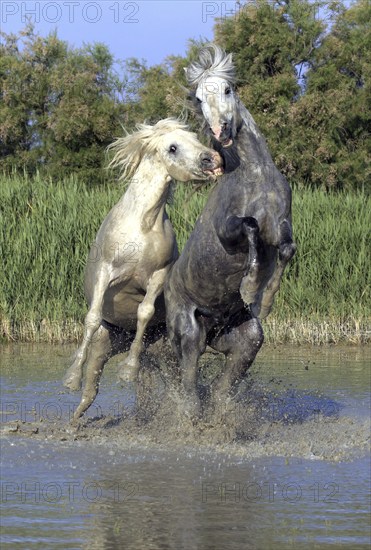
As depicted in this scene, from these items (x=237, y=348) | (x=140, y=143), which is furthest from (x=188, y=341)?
(x=140, y=143)

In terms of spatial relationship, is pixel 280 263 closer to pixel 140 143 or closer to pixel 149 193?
pixel 149 193

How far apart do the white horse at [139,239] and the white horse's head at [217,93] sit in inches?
14.4

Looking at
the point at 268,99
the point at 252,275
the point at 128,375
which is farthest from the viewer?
the point at 268,99

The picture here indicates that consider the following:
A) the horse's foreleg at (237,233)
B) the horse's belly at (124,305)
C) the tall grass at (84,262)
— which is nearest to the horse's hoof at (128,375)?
the horse's belly at (124,305)

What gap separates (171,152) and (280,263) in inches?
50.0

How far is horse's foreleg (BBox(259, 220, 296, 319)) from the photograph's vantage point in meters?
7.77

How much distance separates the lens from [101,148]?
26.6 meters

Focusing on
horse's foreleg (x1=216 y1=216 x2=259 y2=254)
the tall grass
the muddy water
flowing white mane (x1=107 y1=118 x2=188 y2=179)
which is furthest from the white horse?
the tall grass

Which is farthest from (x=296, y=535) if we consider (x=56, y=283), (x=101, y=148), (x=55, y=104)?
(x=55, y=104)

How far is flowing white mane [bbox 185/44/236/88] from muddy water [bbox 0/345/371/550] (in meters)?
2.32

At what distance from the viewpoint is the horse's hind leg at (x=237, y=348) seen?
873 centimetres

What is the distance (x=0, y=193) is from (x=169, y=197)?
7735mm

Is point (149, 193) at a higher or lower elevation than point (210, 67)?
lower

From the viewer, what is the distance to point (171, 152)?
858cm
